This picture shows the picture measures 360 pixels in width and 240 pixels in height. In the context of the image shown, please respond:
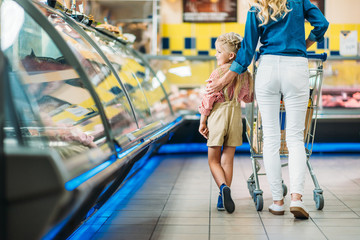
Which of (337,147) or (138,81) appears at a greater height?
(138,81)

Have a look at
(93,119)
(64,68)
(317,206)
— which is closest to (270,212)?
(317,206)

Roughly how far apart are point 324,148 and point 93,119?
4.09 metres

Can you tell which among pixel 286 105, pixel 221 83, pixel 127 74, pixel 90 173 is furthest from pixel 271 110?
pixel 127 74

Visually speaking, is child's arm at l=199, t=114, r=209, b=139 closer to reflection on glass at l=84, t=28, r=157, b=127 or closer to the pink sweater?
the pink sweater

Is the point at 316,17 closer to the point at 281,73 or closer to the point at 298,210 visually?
the point at 281,73

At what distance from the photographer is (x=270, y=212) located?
2928 millimetres

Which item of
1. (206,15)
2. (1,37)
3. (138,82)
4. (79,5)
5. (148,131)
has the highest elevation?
(206,15)

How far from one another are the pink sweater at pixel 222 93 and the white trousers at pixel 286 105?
0.29 m

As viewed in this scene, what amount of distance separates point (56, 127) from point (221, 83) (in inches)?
51.8

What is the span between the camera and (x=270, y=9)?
108 inches

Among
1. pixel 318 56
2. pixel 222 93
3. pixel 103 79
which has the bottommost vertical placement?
pixel 222 93

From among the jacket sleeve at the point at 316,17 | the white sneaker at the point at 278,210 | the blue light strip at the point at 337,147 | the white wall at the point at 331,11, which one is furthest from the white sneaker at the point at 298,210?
the white wall at the point at 331,11

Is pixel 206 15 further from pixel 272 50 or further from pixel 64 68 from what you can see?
pixel 64 68

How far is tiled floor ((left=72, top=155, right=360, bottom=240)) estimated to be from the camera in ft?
8.17
